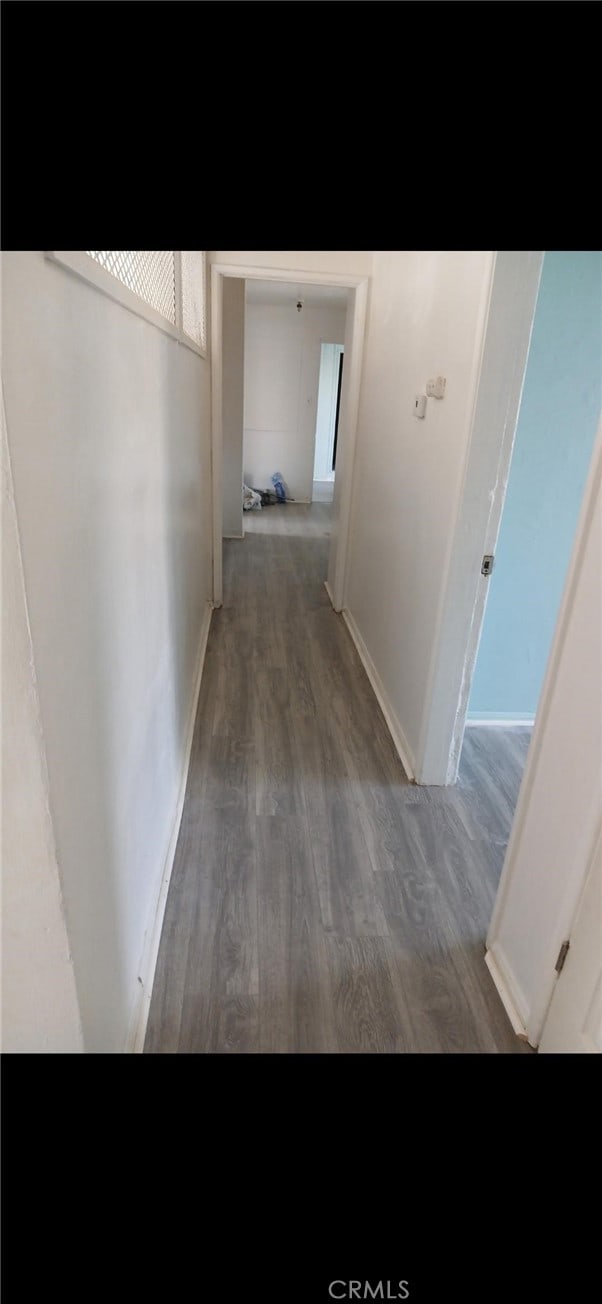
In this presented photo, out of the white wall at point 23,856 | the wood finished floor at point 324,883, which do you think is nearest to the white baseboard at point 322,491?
the wood finished floor at point 324,883

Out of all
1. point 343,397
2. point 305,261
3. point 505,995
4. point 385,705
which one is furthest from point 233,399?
point 505,995

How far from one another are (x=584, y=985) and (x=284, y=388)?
7.15m

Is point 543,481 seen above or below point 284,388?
below

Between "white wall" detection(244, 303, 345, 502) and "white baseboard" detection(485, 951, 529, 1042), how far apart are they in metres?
6.72

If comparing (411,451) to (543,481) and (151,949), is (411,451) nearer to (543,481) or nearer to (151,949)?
(543,481)

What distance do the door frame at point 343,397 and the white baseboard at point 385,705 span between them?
0.50 meters

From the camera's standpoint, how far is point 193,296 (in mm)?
2637

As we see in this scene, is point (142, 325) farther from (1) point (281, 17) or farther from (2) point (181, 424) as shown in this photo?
(1) point (281, 17)

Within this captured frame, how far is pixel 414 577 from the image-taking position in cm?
247

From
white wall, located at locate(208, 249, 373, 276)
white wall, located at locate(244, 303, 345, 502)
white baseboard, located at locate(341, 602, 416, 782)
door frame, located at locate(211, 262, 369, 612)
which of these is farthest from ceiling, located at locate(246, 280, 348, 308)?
white baseboard, located at locate(341, 602, 416, 782)

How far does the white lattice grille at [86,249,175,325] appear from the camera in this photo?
1.08m

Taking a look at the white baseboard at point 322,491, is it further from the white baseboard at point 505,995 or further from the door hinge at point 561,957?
the door hinge at point 561,957
